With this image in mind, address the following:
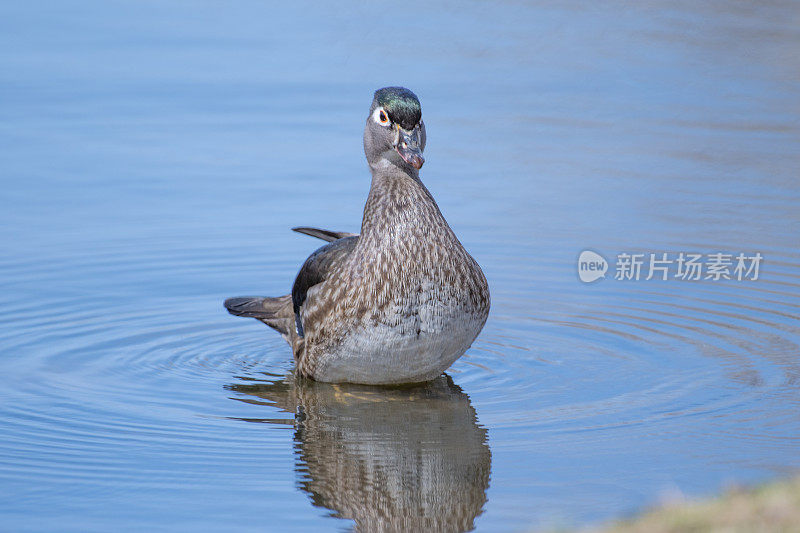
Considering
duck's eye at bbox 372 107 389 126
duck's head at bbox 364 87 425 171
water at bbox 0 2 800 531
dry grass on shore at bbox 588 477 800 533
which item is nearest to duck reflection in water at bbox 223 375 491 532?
water at bbox 0 2 800 531

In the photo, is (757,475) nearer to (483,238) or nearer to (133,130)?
(483,238)

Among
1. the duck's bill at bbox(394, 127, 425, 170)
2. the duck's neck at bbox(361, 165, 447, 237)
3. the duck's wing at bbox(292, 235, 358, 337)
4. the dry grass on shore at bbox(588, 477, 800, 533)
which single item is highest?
the duck's bill at bbox(394, 127, 425, 170)

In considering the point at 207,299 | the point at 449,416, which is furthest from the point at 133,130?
the point at 449,416

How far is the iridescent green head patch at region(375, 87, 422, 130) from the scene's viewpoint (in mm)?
8250

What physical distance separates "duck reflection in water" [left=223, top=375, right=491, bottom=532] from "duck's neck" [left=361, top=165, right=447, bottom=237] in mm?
1066

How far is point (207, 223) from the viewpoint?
472 inches

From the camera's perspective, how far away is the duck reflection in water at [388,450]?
6.54 m

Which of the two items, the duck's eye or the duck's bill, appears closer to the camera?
the duck's bill

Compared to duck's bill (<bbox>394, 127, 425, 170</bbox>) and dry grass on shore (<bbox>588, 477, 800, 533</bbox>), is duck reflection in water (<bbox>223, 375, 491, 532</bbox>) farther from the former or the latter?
duck's bill (<bbox>394, 127, 425, 170</bbox>)

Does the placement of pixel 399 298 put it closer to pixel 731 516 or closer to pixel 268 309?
pixel 268 309

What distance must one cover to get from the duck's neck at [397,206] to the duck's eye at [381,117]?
0.29 meters

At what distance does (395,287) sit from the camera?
8047mm

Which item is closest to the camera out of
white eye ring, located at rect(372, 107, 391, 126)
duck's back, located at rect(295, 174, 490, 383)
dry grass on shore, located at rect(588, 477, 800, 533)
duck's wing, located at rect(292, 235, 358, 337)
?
dry grass on shore, located at rect(588, 477, 800, 533)

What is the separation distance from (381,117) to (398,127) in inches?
6.6
